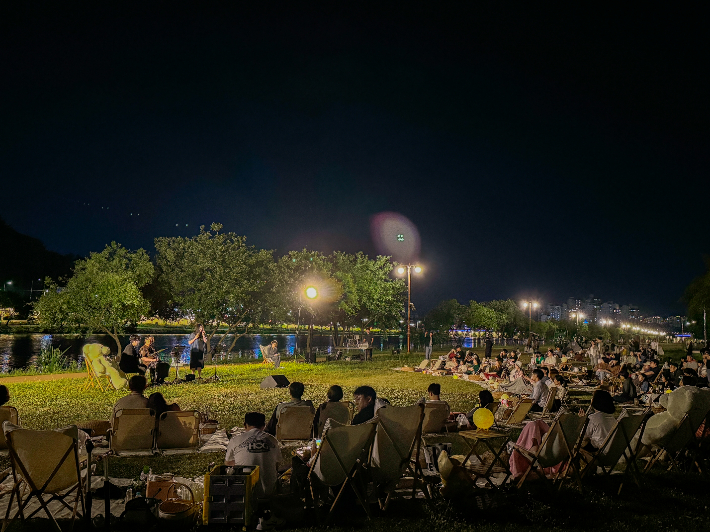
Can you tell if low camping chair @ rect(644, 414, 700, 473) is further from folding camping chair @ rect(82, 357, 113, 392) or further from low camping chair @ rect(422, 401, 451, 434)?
folding camping chair @ rect(82, 357, 113, 392)

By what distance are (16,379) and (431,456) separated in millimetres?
17952

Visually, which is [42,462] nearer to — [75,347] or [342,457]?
[342,457]

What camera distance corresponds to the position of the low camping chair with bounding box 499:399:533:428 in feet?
34.7

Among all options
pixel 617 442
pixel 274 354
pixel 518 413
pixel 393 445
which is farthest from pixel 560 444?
pixel 274 354

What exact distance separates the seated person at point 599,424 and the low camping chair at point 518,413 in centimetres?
324

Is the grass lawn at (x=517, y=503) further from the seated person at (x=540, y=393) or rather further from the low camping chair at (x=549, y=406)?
the low camping chair at (x=549, y=406)

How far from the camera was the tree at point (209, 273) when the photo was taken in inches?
1164

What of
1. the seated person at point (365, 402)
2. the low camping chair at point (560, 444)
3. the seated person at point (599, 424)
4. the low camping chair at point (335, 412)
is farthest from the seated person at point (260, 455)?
the seated person at point (599, 424)

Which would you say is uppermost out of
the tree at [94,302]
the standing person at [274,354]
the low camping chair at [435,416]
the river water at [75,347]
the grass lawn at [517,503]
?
the tree at [94,302]

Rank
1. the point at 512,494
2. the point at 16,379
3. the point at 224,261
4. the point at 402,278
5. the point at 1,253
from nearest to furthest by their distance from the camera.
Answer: the point at 512,494, the point at 16,379, the point at 224,261, the point at 402,278, the point at 1,253

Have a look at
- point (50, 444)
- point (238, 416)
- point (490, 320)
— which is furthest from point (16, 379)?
point (490, 320)

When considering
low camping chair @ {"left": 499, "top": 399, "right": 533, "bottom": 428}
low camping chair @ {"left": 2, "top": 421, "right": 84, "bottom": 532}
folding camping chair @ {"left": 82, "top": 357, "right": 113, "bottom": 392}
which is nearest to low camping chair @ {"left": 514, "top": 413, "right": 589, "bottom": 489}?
low camping chair @ {"left": 499, "top": 399, "right": 533, "bottom": 428}

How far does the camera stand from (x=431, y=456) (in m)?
7.11

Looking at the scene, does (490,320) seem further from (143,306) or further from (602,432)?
(602,432)
